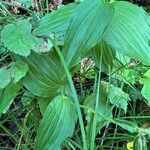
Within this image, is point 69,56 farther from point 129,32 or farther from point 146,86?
point 146,86

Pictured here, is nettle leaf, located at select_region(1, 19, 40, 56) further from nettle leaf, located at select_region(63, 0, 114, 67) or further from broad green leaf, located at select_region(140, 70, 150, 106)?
broad green leaf, located at select_region(140, 70, 150, 106)

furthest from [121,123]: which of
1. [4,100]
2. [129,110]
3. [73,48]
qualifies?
[129,110]

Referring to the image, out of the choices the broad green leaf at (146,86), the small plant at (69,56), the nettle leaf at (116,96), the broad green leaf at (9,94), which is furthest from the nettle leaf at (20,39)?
the broad green leaf at (146,86)

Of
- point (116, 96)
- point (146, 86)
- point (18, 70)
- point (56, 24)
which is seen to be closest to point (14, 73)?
point (18, 70)

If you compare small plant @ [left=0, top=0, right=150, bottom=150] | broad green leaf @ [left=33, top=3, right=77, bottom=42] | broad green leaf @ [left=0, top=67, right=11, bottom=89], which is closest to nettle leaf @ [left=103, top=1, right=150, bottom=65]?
small plant @ [left=0, top=0, right=150, bottom=150]

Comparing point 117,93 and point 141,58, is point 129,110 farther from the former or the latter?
point 141,58

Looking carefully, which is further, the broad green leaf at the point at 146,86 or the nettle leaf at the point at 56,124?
the broad green leaf at the point at 146,86

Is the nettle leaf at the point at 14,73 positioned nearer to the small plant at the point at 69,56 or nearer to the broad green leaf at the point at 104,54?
the small plant at the point at 69,56
